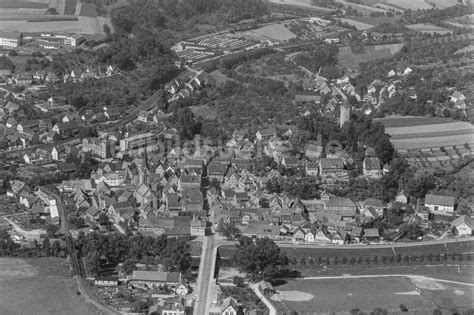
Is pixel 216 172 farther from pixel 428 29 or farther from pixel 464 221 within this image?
pixel 428 29

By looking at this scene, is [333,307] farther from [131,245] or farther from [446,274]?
[131,245]

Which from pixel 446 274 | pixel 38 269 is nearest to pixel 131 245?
pixel 38 269

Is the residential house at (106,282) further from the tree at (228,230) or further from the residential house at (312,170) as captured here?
the residential house at (312,170)

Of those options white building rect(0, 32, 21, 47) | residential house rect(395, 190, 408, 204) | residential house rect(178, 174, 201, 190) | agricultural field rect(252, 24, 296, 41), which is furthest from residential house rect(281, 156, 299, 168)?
agricultural field rect(252, 24, 296, 41)

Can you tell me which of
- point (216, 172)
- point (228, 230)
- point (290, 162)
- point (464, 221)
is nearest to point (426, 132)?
point (290, 162)

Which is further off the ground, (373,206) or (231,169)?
(231,169)

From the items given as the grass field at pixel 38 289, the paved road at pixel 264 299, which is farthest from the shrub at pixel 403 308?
the grass field at pixel 38 289
